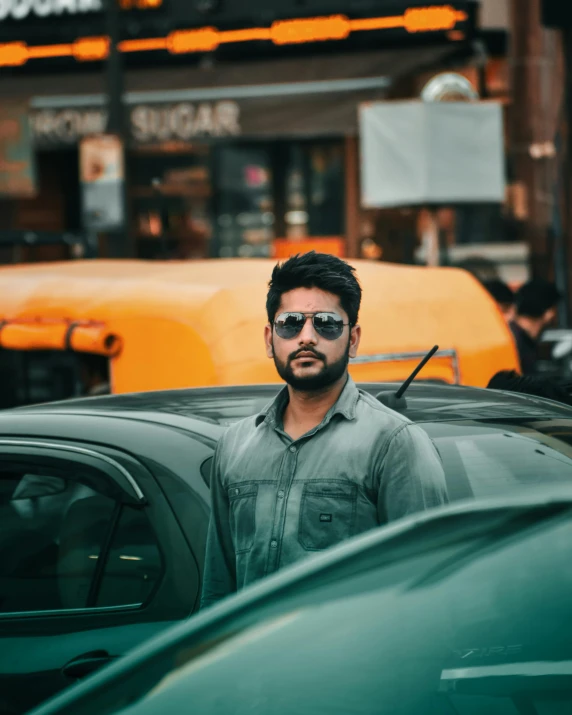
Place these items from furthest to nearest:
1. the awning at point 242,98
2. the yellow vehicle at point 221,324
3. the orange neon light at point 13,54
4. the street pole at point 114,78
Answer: the orange neon light at point 13,54, the awning at point 242,98, the street pole at point 114,78, the yellow vehicle at point 221,324

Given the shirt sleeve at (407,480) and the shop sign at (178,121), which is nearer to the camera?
the shirt sleeve at (407,480)

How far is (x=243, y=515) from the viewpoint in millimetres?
2742

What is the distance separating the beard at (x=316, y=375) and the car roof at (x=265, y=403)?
0.57 metres

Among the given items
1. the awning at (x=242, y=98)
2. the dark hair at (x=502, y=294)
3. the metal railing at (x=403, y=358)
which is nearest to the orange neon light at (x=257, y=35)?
the awning at (x=242, y=98)

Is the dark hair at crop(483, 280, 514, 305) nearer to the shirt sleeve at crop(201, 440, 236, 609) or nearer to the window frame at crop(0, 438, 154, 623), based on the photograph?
the window frame at crop(0, 438, 154, 623)

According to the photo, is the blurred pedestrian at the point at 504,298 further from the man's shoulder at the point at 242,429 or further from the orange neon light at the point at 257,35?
the orange neon light at the point at 257,35

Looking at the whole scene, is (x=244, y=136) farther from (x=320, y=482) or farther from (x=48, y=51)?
(x=320, y=482)

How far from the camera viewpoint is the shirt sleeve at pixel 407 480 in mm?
2582

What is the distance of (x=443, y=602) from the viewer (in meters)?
1.95

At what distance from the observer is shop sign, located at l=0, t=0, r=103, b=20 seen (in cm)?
1684

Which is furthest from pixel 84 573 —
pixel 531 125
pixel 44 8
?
pixel 44 8

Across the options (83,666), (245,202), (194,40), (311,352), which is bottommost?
(83,666)

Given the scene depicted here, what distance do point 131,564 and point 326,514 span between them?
82cm

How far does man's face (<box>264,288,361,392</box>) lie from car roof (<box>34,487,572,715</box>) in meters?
0.71
